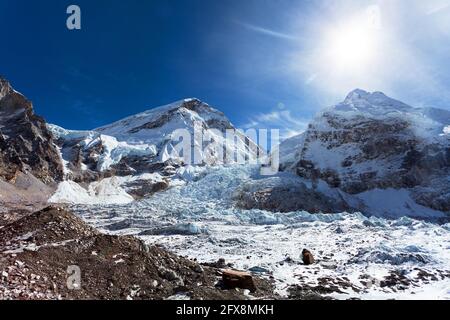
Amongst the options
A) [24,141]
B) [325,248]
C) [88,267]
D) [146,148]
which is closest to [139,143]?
[146,148]

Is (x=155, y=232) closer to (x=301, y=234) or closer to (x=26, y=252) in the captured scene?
(x=301, y=234)

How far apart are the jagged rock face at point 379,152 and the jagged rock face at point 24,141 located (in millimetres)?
58351

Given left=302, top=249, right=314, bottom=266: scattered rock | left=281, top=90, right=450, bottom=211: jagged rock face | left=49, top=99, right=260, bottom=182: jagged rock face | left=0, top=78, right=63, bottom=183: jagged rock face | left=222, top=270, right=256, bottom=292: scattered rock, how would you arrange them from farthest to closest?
left=49, top=99, right=260, bottom=182: jagged rock face → left=0, top=78, right=63, bottom=183: jagged rock face → left=281, top=90, right=450, bottom=211: jagged rock face → left=302, top=249, right=314, bottom=266: scattered rock → left=222, top=270, right=256, bottom=292: scattered rock

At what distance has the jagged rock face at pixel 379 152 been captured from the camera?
84375 mm

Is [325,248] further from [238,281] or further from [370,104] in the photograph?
[370,104]

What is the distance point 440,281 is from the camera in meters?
20.5

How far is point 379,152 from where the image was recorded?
95.3 metres

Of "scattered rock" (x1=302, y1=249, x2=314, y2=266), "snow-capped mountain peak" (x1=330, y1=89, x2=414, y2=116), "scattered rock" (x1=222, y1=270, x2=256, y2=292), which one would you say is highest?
"snow-capped mountain peak" (x1=330, y1=89, x2=414, y2=116)

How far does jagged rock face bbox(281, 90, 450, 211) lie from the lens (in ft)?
277

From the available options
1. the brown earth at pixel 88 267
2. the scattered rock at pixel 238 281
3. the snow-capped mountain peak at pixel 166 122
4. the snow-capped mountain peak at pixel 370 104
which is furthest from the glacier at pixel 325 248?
the snow-capped mountain peak at pixel 166 122

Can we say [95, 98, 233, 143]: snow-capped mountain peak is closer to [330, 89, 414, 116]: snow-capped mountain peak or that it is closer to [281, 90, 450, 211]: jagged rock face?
[281, 90, 450, 211]: jagged rock face

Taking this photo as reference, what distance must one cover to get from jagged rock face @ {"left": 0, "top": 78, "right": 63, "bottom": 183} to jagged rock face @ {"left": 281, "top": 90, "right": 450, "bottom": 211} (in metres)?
58.4

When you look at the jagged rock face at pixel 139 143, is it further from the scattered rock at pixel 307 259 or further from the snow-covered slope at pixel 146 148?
the scattered rock at pixel 307 259

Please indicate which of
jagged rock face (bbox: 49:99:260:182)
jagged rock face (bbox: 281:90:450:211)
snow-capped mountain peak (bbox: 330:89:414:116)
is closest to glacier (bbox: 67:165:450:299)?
jagged rock face (bbox: 281:90:450:211)
